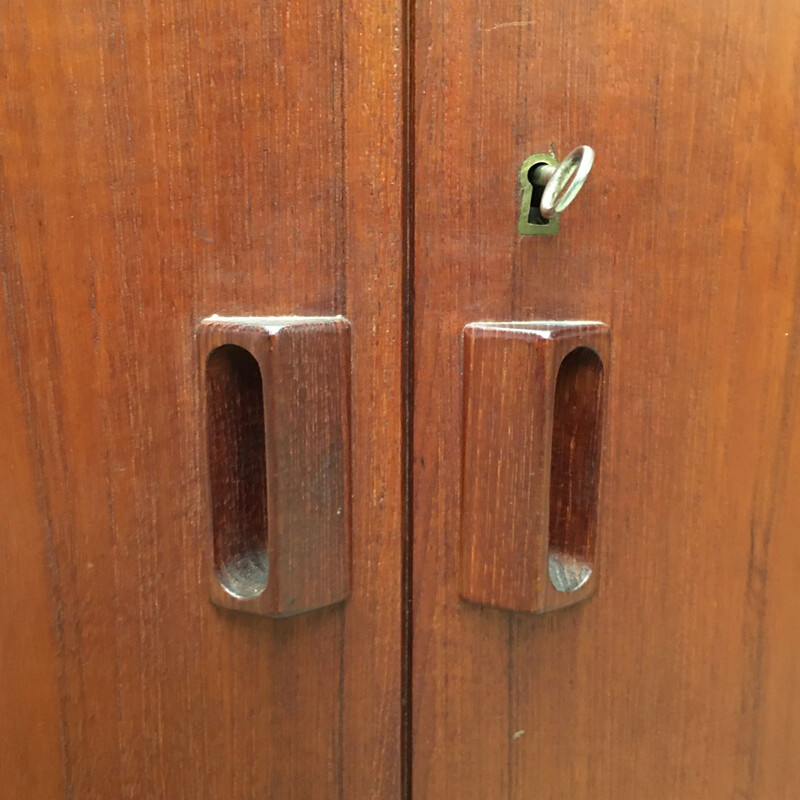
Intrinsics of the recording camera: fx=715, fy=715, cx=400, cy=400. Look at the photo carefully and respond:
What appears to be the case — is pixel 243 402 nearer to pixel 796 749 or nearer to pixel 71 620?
pixel 71 620

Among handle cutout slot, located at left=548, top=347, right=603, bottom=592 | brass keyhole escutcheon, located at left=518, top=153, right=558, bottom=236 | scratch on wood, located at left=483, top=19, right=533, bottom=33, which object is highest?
scratch on wood, located at left=483, top=19, right=533, bottom=33

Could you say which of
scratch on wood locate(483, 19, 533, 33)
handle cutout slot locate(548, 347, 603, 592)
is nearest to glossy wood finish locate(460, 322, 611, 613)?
handle cutout slot locate(548, 347, 603, 592)

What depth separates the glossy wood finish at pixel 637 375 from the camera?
1.07ft

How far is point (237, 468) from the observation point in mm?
343

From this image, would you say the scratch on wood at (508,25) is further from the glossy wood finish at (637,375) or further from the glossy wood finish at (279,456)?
the glossy wood finish at (279,456)

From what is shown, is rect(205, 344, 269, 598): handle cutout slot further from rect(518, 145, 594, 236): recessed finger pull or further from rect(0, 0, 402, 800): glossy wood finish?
rect(518, 145, 594, 236): recessed finger pull

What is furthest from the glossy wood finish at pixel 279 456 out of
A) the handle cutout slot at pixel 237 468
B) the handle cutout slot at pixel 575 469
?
the handle cutout slot at pixel 575 469

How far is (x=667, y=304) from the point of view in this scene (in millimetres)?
356

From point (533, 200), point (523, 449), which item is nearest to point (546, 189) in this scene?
point (533, 200)

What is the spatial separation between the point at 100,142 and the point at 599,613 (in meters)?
0.33

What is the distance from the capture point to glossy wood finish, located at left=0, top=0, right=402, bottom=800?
31cm

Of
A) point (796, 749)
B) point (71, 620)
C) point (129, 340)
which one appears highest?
point (129, 340)

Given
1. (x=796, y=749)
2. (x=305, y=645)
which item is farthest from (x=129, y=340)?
(x=796, y=749)

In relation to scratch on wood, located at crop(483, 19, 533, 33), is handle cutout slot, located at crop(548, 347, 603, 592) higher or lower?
lower
